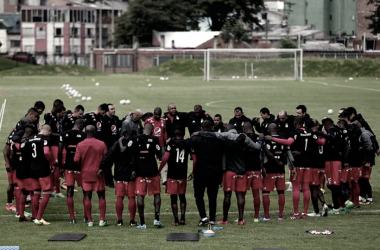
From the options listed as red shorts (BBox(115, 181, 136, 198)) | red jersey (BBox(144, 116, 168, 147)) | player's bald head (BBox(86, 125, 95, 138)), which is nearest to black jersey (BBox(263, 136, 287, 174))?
red shorts (BBox(115, 181, 136, 198))

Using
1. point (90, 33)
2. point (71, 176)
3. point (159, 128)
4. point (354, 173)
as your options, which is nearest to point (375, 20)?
point (90, 33)

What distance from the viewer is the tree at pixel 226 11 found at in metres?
127

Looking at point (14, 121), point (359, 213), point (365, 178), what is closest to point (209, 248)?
point (359, 213)

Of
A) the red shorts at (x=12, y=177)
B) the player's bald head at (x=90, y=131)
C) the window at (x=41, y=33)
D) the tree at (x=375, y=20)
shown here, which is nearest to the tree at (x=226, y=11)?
the tree at (x=375, y=20)

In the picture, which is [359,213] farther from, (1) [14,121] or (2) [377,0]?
(2) [377,0]

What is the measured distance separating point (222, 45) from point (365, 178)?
337 feet

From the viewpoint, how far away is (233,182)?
17.8 metres

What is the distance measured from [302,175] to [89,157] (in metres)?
4.71

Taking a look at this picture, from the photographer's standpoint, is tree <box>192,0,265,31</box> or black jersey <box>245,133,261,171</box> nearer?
black jersey <box>245,133,261,171</box>

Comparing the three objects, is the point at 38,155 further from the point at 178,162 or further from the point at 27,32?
the point at 27,32

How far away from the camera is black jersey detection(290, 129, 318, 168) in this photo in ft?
61.1

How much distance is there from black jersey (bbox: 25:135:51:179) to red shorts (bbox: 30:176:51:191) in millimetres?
84

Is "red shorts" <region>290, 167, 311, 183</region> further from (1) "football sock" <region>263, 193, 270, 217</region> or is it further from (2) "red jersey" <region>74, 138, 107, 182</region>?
(2) "red jersey" <region>74, 138, 107, 182</region>

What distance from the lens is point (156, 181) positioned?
1759 cm
